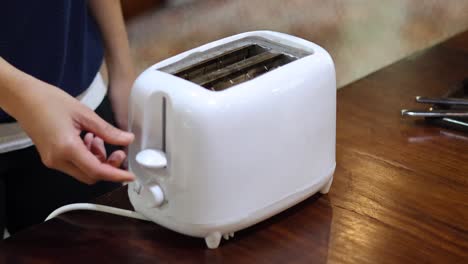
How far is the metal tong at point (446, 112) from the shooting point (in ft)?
3.61

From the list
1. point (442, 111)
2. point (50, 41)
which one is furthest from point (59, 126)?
point (442, 111)

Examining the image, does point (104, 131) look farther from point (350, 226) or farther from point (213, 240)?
point (350, 226)

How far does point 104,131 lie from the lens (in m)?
0.77

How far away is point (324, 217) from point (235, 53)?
0.25 meters

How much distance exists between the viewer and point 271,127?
2.60 ft

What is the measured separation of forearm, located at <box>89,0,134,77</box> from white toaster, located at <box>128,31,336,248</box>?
306 millimetres

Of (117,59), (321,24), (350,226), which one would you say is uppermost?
(117,59)

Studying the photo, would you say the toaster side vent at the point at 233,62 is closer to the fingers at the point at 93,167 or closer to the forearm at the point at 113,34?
the fingers at the point at 93,167

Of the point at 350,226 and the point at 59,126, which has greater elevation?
the point at 59,126

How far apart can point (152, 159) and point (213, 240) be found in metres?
0.13

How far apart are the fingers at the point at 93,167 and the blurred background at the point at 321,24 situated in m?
1.30

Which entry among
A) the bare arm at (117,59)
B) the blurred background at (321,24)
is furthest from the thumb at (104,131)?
the blurred background at (321,24)

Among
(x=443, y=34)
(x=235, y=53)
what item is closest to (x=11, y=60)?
(x=235, y=53)

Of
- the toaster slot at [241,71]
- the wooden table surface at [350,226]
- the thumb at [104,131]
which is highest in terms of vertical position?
the toaster slot at [241,71]
